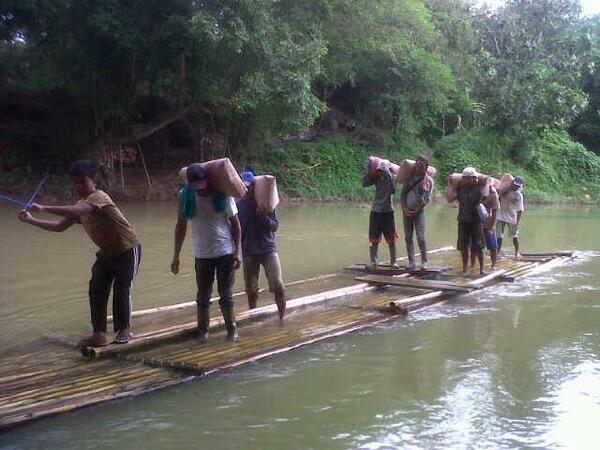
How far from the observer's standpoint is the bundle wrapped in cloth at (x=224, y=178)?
16.6 feet

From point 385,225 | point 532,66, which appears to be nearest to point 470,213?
point 385,225

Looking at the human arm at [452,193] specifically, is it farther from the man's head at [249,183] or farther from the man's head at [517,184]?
the man's head at [249,183]

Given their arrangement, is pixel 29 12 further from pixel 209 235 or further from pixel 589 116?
pixel 589 116

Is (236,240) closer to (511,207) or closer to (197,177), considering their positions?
(197,177)

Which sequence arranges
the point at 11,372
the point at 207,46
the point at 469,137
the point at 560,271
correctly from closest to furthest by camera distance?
the point at 11,372 < the point at 560,271 < the point at 207,46 < the point at 469,137

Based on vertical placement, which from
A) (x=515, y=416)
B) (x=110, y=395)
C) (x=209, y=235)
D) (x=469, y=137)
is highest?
(x=469, y=137)

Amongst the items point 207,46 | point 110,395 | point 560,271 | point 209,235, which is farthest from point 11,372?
point 207,46

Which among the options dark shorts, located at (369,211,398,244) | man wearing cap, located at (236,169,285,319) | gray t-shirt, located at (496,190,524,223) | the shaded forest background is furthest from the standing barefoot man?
the shaded forest background

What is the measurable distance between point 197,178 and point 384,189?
4115 millimetres

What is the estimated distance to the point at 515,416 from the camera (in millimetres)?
4242

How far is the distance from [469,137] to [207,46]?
1726 cm

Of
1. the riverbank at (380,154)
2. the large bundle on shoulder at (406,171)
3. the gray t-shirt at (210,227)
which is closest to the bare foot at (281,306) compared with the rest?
the gray t-shirt at (210,227)

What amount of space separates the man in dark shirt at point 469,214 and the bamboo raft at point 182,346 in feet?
2.30

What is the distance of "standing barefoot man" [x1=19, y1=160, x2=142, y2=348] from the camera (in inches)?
188
